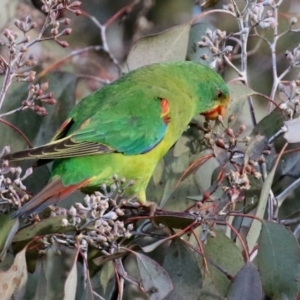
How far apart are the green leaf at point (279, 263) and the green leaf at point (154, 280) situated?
274 mm

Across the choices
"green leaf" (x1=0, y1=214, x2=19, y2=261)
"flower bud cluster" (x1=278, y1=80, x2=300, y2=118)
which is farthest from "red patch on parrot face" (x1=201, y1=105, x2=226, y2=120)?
"green leaf" (x1=0, y1=214, x2=19, y2=261)

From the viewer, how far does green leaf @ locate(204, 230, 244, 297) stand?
2.24 m

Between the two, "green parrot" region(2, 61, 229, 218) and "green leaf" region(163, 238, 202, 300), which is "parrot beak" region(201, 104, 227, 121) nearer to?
"green parrot" region(2, 61, 229, 218)

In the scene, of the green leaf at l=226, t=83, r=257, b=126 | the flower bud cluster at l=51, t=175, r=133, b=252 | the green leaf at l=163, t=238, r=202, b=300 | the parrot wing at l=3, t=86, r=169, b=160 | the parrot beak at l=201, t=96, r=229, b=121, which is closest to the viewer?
the flower bud cluster at l=51, t=175, r=133, b=252

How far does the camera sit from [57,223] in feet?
6.86

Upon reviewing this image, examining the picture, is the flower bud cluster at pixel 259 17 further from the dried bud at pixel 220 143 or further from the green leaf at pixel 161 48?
the dried bud at pixel 220 143

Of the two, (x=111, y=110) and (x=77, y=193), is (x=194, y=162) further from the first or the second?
(x=77, y=193)

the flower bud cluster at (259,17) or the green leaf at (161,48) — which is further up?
the flower bud cluster at (259,17)

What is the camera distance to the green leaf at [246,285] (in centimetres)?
207

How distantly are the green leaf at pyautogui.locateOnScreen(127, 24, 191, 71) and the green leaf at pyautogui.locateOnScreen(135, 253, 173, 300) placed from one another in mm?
866

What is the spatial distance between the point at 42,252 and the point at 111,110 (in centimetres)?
59

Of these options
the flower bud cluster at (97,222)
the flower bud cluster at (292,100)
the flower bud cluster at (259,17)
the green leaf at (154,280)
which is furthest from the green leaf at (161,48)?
the green leaf at (154,280)

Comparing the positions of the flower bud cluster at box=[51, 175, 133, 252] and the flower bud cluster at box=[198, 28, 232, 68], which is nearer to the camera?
the flower bud cluster at box=[51, 175, 133, 252]

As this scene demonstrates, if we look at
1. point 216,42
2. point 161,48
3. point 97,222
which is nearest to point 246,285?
point 97,222
